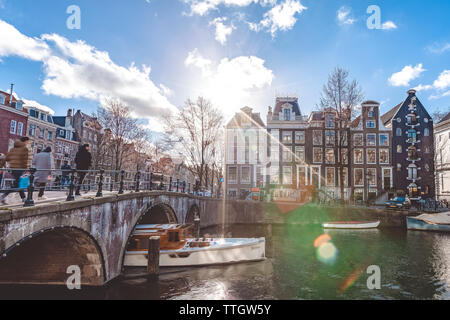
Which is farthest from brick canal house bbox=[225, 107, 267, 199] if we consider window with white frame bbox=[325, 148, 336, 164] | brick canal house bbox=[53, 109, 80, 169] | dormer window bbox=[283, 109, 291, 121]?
brick canal house bbox=[53, 109, 80, 169]

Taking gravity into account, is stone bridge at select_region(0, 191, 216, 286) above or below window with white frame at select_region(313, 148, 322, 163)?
below

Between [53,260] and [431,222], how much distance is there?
104 feet

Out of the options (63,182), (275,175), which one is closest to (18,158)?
(63,182)

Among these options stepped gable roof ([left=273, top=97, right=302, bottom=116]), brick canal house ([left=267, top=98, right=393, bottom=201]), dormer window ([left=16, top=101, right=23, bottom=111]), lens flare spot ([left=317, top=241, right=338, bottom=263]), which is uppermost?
stepped gable roof ([left=273, top=97, right=302, bottom=116])

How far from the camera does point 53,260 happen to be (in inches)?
380

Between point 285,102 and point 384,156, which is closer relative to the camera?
point 384,156

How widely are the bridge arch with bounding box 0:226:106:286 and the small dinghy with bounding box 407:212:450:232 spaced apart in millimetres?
29466

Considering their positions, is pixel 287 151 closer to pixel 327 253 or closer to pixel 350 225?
pixel 350 225

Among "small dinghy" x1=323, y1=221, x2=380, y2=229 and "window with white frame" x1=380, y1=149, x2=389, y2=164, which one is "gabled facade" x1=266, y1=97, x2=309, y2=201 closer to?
"small dinghy" x1=323, y1=221, x2=380, y2=229

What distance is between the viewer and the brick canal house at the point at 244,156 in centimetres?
3809

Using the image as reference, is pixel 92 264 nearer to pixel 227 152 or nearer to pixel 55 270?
pixel 55 270

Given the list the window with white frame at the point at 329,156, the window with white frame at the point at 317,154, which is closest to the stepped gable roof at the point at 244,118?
the window with white frame at the point at 317,154

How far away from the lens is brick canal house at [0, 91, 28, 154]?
2797 cm

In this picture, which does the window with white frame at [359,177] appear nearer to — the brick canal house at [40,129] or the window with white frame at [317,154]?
the window with white frame at [317,154]
